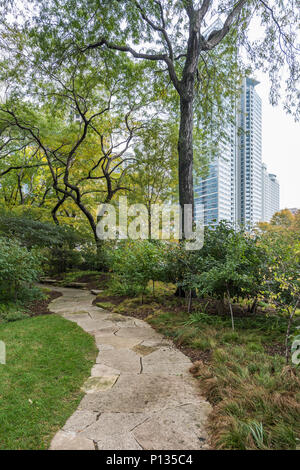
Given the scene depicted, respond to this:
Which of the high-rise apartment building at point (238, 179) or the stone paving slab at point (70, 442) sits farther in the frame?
the high-rise apartment building at point (238, 179)

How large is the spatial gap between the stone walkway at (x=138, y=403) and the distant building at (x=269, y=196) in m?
11.7

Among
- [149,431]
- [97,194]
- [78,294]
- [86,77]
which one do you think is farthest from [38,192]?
[149,431]

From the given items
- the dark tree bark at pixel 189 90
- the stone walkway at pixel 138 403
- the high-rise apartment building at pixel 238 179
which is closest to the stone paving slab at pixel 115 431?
the stone walkway at pixel 138 403

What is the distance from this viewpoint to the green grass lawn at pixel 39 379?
144 cm

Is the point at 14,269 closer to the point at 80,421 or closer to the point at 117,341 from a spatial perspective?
the point at 117,341

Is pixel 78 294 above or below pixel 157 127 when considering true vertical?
below

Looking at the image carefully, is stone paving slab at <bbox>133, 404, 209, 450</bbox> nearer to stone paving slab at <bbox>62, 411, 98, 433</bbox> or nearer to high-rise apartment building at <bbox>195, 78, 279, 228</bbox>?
stone paving slab at <bbox>62, 411, 98, 433</bbox>

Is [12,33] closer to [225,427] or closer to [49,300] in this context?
[49,300]

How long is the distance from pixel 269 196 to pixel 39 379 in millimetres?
13798

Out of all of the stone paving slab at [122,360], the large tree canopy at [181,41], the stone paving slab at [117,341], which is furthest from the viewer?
the large tree canopy at [181,41]

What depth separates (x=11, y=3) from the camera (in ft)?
16.6

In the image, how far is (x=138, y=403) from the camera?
5.71 ft

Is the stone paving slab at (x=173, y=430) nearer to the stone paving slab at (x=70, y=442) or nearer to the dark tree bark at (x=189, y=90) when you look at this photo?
the stone paving slab at (x=70, y=442)
